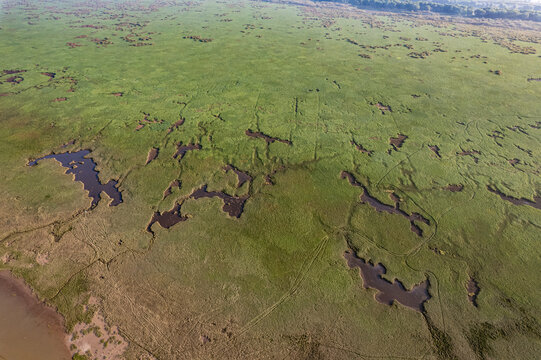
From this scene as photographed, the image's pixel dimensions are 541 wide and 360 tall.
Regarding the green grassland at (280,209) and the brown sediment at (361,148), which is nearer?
the green grassland at (280,209)

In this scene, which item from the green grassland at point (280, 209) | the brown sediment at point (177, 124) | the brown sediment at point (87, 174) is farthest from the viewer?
the brown sediment at point (177, 124)

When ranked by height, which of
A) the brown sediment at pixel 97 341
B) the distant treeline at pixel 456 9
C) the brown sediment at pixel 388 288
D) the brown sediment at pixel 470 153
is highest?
the distant treeline at pixel 456 9

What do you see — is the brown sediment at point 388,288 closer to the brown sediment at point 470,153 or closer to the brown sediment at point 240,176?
the brown sediment at point 240,176

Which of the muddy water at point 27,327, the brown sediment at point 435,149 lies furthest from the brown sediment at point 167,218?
the brown sediment at point 435,149

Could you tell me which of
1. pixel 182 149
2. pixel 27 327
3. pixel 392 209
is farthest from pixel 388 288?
pixel 182 149

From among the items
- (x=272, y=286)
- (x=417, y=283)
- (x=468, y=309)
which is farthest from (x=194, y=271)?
(x=468, y=309)
